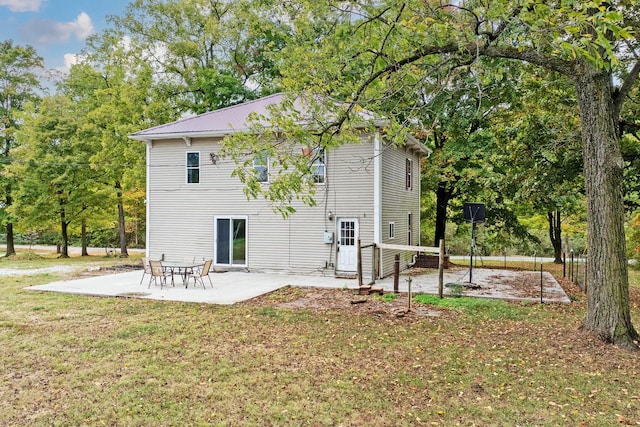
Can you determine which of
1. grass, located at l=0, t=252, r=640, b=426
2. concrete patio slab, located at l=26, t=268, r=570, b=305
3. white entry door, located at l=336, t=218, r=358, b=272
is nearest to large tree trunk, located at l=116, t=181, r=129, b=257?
concrete patio slab, located at l=26, t=268, r=570, b=305

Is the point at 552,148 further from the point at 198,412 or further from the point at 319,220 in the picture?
the point at 198,412

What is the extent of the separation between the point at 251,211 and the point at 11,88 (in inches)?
722

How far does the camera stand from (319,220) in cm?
1323

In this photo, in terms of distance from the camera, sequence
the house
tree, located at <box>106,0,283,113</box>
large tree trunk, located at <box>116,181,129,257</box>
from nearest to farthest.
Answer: the house
tree, located at <box>106,0,283,113</box>
large tree trunk, located at <box>116,181,129,257</box>

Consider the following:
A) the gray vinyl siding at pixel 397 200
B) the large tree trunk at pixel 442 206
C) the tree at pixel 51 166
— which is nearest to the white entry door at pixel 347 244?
the gray vinyl siding at pixel 397 200

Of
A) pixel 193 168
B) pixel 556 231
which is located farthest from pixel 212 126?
pixel 556 231

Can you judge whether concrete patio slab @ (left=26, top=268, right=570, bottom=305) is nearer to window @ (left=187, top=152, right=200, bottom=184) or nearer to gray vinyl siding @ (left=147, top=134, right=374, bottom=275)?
gray vinyl siding @ (left=147, top=134, right=374, bottom=275)

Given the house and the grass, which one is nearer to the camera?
the grass

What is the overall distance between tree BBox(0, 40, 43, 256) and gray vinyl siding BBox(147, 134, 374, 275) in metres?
12.7

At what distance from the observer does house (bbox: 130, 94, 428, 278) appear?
12914mm

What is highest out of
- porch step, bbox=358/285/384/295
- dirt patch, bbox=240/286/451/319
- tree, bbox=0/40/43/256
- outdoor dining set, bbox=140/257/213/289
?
tree, bbox=0/40/43/256

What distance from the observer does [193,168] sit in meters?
14.6

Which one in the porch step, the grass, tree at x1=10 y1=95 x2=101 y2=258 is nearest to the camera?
the grass

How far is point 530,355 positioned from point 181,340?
4.82 m
